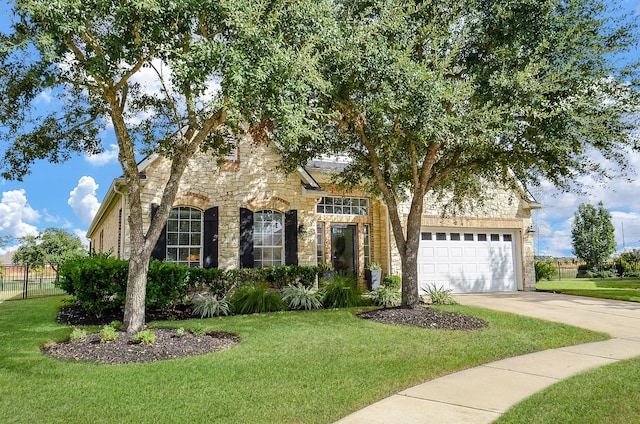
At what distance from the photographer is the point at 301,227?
1307 cm

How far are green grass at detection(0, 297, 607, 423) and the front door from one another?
599 cm

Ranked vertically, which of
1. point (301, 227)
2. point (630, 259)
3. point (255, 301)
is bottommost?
point (255, 301)

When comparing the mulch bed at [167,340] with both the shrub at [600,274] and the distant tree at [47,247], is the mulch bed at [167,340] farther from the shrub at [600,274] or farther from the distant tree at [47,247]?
the distant tree at [47,247]

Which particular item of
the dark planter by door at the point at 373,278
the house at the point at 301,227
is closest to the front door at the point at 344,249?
the house at the point at 301,227

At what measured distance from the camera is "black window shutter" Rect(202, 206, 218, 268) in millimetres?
11789

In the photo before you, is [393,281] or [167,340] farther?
[393,281]

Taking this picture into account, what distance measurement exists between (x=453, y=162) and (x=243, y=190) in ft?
18.6

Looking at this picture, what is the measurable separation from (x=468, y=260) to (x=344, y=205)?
15.9ft

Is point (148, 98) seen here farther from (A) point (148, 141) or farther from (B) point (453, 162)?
(B) point (453, 162)

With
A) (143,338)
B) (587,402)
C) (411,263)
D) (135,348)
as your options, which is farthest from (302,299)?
(587,402)

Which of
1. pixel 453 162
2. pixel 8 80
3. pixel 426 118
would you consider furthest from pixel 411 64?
pixel 8 80

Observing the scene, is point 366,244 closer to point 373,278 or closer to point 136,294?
point 373,278

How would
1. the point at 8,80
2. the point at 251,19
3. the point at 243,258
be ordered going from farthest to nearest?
the point at 243,258 → the point at 8,80 → the point at 251,19

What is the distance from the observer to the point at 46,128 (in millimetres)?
8422
